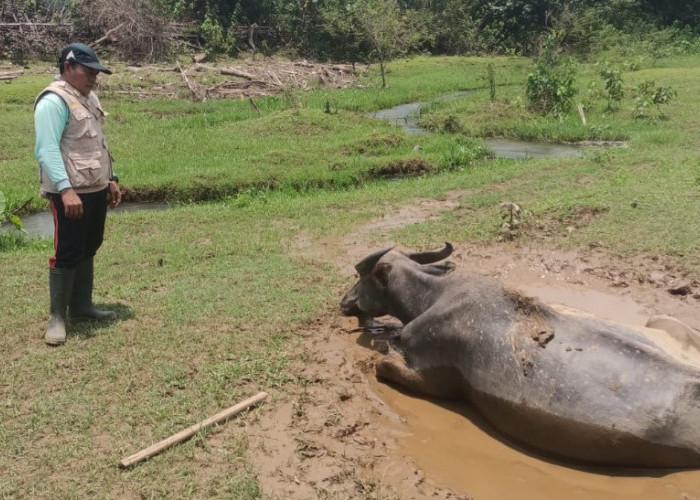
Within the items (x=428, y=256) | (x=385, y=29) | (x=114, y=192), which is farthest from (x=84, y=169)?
(x=385, y=29)

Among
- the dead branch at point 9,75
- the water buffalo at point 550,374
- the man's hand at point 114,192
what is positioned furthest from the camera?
the dead branch at point 9,75

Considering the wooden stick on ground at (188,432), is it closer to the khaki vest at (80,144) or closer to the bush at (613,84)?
the khaki vest at (80,144)

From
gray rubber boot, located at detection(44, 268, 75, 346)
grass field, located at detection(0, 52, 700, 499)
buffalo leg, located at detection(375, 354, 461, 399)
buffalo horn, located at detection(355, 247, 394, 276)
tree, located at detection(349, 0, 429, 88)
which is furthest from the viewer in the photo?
tree, located at detection(349, 0, 429, 88)

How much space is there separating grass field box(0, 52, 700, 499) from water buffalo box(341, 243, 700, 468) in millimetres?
1075

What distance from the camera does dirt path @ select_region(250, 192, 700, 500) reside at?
3.67 meters

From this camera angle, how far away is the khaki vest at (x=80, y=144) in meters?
4.93

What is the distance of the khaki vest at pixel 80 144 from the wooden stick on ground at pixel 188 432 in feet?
6.75

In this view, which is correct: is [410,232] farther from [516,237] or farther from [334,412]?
[334,412]

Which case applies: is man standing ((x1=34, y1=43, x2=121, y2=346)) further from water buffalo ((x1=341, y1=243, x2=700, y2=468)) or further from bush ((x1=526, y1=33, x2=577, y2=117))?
bush ((x1=526, y1=33, x2=577, y2=117))

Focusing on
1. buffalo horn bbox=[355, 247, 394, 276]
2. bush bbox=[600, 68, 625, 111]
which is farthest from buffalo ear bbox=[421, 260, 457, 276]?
bush bbox=[600, 68, 625, 111]

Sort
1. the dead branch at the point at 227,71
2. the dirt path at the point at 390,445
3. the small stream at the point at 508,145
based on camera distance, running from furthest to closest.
→ the dead branch at the point at 227,71, the small stream at the point at 508,145, the dirt path at the point at 390,445

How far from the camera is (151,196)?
11.0 metres

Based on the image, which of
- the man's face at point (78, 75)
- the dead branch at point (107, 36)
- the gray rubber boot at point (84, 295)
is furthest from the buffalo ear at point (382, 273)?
the dead branch at point (107, 36)

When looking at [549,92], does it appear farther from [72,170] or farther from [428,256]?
[72,170]
